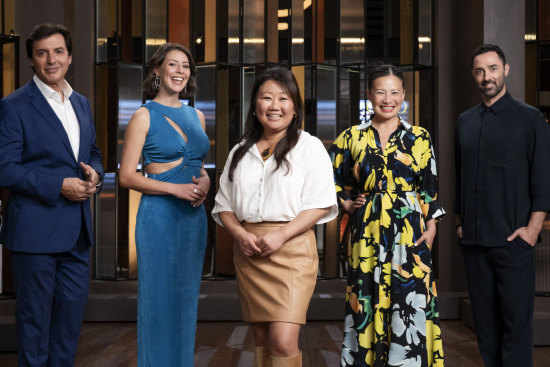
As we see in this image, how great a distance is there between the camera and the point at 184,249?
8.96ft

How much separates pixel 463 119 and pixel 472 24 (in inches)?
78.6

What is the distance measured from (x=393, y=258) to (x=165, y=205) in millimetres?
1056

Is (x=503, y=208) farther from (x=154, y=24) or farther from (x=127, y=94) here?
(x=154, y=24)

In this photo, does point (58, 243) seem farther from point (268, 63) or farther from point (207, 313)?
point (268, 63)

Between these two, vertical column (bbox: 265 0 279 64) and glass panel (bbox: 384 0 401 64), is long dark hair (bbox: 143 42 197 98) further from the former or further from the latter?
glass panel (bbox: 384 0 401 64)

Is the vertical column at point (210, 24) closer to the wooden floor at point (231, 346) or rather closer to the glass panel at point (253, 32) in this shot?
the glass panel at point (253, 32)

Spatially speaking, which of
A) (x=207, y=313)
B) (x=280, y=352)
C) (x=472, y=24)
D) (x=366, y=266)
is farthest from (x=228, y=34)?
(x=280, y=352)

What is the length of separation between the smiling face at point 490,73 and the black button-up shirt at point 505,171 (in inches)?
2.9

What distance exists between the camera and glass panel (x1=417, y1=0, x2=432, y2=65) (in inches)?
207

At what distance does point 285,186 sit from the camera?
2391 millimetres

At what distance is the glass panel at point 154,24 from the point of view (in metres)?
5.27

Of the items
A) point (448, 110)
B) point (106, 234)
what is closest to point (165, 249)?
point (106, 234)

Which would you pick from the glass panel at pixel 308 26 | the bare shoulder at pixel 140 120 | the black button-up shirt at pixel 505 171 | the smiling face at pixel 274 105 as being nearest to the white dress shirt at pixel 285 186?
the smiling face at pixel 274 105

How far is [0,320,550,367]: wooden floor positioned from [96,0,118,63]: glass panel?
2.29 m
